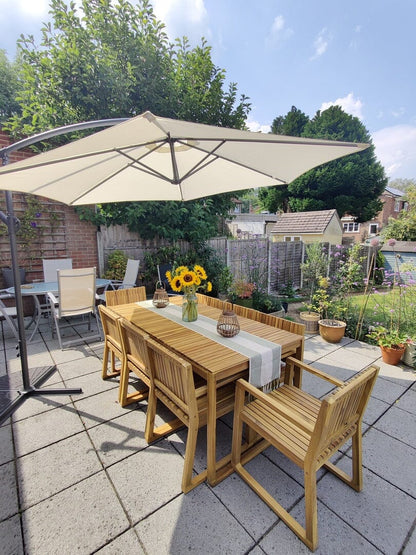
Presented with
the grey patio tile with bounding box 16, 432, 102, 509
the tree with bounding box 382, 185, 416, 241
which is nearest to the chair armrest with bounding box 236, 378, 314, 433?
the grey patio tile with bounding box 16, 432, 102, 509

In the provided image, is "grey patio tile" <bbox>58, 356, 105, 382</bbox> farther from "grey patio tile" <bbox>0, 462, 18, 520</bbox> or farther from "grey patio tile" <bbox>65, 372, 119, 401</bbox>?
"grey patio tile" <bbox>0, 462, 18, 520</bbox>

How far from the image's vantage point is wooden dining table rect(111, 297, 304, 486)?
160cm

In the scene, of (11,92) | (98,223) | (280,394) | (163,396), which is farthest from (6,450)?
(11,92)

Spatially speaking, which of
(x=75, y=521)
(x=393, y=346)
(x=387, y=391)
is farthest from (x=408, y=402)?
(x=75, y=521)

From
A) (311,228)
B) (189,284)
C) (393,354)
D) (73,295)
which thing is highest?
(311,228)

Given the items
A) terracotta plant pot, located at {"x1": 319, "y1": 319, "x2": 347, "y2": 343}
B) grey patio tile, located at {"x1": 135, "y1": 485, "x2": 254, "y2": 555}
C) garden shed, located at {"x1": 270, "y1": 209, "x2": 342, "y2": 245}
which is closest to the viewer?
grey patio tile, located at {"x1": 135, "y1": 485, "x2": 254, "y2": 555}

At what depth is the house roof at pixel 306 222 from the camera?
11.5 meters

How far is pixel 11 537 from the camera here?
133cm

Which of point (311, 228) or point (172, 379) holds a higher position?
point (311, 228)

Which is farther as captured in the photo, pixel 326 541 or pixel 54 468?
pixel 54 468

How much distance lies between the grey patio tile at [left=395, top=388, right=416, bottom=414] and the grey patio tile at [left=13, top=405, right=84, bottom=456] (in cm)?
283

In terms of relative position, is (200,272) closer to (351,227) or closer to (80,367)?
(80,367)

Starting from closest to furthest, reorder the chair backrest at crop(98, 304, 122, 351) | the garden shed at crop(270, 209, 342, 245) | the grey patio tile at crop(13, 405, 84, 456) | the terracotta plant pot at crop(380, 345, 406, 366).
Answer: the grey patio tile at crop(13, 405, 84, 456) → the chair backrest at crop(98, 304, 122, 351) → the terracotta plant pot at crop(380, 345, 406, 366) → the garden shed at crop(270, 209, 342, 245)

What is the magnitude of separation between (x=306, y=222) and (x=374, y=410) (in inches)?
434
